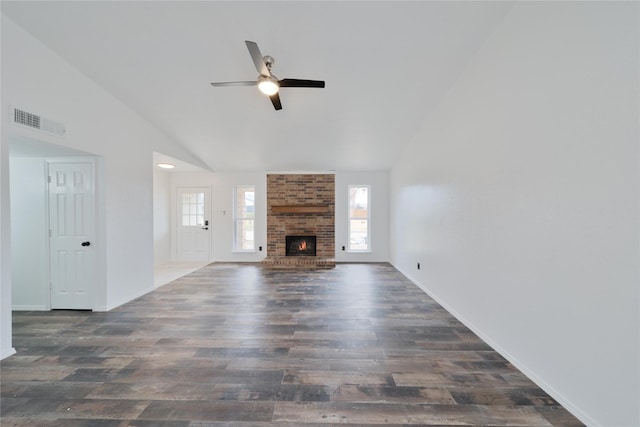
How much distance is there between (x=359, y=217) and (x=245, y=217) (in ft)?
10.2

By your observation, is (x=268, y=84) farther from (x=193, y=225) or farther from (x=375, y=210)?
(x=193, y=225)

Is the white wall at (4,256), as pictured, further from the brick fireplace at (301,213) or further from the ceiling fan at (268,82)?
the brick fireplace at (301,213)

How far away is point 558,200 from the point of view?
5.36 ft

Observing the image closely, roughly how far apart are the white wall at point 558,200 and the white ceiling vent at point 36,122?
453cm

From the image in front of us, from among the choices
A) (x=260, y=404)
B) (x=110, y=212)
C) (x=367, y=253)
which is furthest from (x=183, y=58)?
(x=367, y=253)

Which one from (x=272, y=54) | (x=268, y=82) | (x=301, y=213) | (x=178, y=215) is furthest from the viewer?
(x=178, y=215)

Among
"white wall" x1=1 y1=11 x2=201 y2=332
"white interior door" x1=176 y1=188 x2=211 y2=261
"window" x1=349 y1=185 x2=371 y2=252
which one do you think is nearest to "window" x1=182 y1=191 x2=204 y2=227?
"white interior door" x1=176 y1=188 x2=211 y2=261

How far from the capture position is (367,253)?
620cm

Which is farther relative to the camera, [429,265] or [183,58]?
[429,265]

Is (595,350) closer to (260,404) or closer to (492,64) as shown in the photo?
(260,404)

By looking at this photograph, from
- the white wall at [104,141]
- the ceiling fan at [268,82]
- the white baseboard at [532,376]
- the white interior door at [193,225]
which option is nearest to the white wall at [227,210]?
the white interior door at [193,225]

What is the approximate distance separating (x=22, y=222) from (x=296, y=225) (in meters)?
4.58

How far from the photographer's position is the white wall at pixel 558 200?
1289 mm

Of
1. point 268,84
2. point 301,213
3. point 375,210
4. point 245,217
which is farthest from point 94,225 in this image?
point 375,210
